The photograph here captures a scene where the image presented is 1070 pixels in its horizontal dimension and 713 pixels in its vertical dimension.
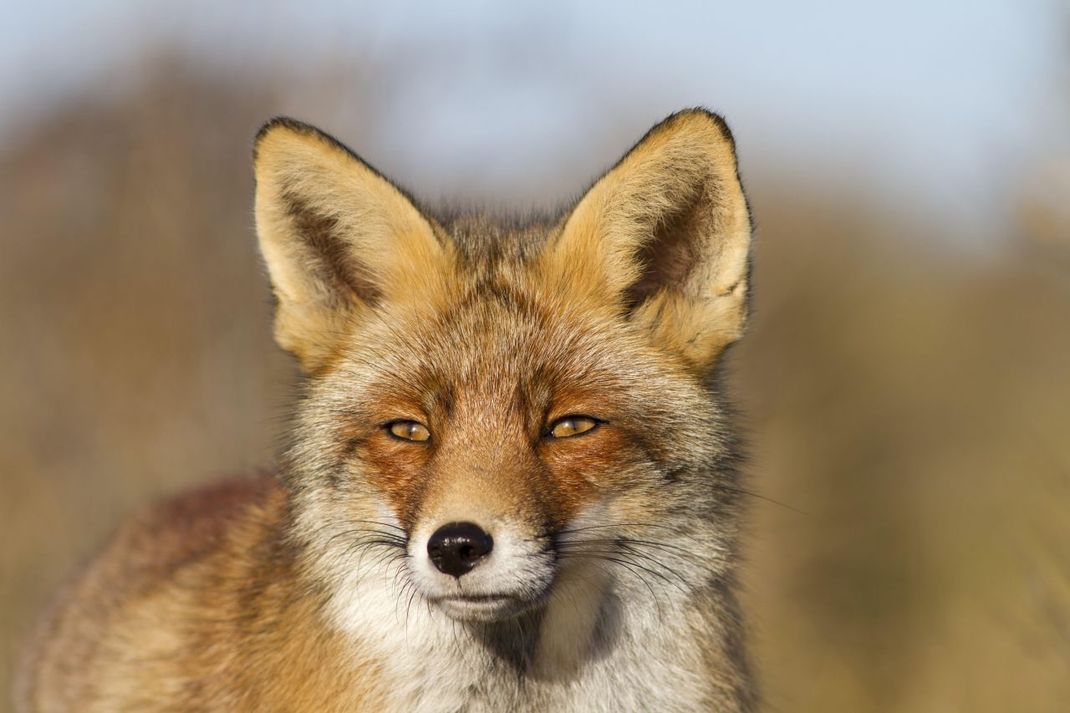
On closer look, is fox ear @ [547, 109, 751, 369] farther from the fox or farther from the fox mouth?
the fox mouth

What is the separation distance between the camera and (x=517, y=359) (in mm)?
4352

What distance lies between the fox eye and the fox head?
15 mm

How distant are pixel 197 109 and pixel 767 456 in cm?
636

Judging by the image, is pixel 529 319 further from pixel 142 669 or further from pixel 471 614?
pixel 142 669

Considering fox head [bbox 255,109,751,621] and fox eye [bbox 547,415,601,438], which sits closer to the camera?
fox head [bbox 255,109,751,621]

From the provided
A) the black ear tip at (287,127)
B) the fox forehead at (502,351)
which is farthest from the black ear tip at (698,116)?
the black ear tip at (287,127)

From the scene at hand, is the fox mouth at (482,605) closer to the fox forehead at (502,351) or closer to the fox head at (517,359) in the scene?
the fox head at (517,359)

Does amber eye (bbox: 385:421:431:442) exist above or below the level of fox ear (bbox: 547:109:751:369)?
below

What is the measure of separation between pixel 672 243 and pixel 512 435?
1121 millimetres

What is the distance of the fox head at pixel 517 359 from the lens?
4090 mm

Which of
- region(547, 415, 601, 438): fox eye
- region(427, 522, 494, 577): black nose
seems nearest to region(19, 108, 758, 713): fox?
region(547, 415, 601, 438): fox eye

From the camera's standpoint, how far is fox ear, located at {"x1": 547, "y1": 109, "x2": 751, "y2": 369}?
4449 mm

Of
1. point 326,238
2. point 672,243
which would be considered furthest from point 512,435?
point 326,238

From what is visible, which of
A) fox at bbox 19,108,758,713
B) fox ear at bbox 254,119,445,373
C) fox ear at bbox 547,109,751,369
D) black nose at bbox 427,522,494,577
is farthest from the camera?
fox ear at bbox 254,119,445,373
